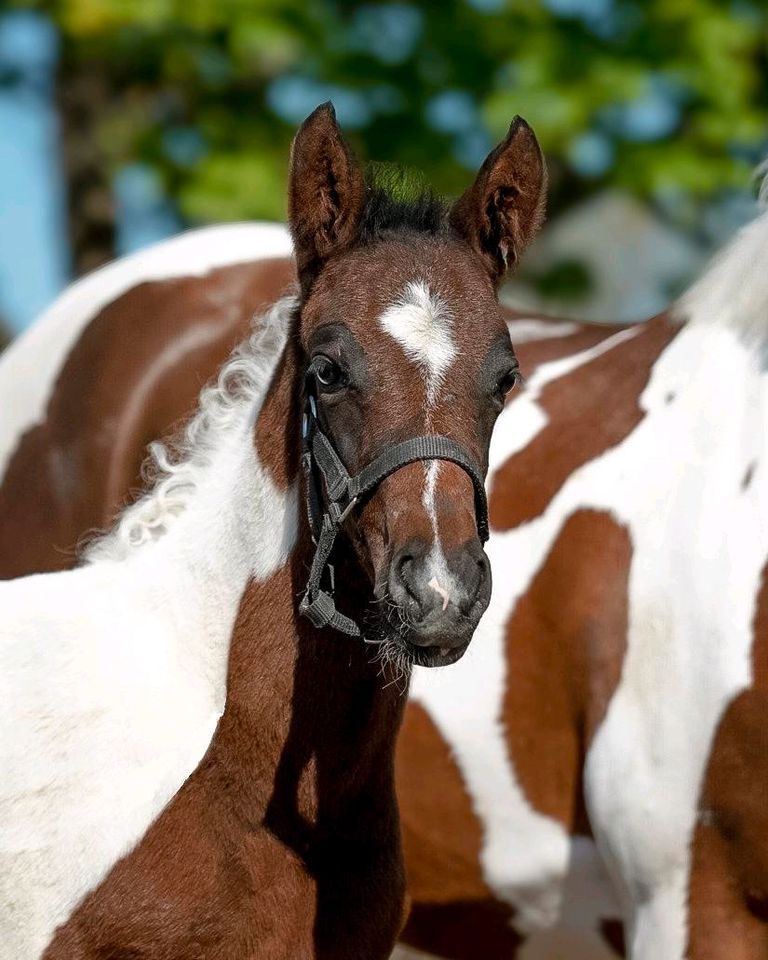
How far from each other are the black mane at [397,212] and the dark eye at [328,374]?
292 mm

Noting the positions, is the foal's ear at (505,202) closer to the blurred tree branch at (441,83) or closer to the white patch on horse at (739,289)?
the white patch on horse at (739,289)

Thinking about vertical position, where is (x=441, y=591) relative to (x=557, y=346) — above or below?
above

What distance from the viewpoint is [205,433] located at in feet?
11.4

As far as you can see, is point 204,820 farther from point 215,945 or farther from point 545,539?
point 545,539

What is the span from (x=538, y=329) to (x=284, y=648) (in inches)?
72.3

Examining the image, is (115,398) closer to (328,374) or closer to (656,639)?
(656,639)

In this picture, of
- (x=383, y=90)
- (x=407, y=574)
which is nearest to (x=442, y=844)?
(x=407, y=574)

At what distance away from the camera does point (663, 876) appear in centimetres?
364

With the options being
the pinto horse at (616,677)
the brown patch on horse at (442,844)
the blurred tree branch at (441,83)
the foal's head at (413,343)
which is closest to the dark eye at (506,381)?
the foal's head at (413,343)

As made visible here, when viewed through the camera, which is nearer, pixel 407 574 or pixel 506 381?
pixel 407 574

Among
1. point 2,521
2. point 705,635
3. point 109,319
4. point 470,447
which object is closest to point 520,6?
point 109,319

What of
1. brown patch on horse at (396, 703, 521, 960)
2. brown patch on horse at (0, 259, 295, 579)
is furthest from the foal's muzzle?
brown patch on horse at (0, 259, 295, 579)

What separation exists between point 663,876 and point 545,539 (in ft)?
2.80

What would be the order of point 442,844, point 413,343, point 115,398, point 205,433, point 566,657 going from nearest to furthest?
1. point 413,343
2. point 205,433
3. point 566,657
4. point 442,844
5. point 115,398
